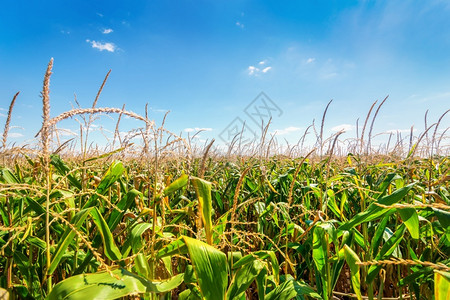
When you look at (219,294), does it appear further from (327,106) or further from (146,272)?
(327,106)

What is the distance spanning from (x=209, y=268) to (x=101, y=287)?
0.31 m

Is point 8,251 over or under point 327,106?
under

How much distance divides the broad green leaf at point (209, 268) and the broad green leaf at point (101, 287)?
0.12 metres

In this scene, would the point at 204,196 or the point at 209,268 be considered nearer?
the point at 209,268

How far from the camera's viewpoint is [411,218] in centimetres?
96

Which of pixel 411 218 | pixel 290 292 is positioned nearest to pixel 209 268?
pixel 290 292

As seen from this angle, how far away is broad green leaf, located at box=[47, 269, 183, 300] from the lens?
0.67 metres

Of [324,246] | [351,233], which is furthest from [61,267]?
[351,233]

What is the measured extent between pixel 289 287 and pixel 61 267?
1210 millimetres

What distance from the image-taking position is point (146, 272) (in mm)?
866

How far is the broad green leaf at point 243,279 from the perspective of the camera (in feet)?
3.19

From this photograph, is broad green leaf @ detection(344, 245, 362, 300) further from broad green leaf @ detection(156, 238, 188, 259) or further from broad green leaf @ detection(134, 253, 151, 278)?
broad green leaf @ detection(134, 253, 151, 278)

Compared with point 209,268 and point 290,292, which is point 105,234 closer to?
point 209,268

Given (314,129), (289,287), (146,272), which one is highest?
(314,129)
